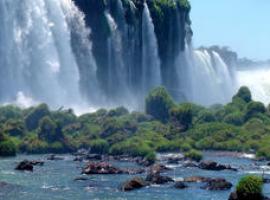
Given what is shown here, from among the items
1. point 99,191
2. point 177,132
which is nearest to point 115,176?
point 99,191

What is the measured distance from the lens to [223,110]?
189375 millimetres

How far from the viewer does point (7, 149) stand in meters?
130

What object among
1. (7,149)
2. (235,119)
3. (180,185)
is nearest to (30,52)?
(235,119)

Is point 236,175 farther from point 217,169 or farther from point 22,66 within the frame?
point 22,66

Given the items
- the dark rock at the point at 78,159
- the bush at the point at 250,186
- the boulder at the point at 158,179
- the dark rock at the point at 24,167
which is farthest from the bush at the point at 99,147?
the bush at the point at 250,186

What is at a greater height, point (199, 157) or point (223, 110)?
point (223, 110)

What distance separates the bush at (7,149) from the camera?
130 metres

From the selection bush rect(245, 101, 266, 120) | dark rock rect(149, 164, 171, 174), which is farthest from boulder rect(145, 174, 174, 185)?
bush rect(245, 101, 266, 120)

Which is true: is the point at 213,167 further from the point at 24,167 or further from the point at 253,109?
the point at 253,109

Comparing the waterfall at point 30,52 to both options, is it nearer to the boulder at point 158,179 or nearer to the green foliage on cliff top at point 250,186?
the boulder at point 158,179

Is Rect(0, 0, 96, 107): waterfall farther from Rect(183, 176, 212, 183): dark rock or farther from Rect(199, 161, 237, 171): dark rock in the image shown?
Rect(183, 176, 212, 183): dark rock

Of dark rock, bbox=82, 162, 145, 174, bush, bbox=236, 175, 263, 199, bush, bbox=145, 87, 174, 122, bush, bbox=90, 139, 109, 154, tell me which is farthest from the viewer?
bush, bbox=145, 87, 174, 122

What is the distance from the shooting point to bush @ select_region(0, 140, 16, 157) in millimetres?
129500

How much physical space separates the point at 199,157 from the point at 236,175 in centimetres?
2337
